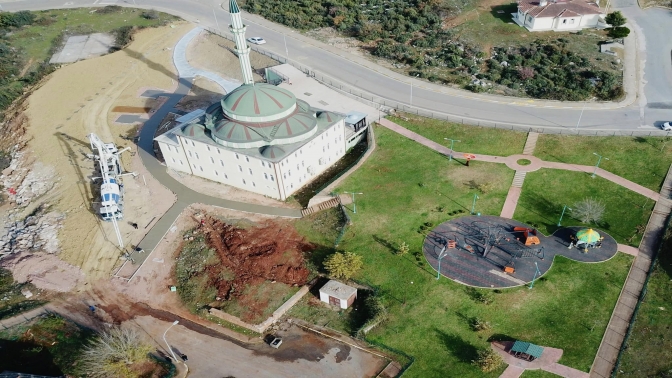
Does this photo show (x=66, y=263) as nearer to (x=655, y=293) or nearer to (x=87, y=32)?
(x=655, y=293)

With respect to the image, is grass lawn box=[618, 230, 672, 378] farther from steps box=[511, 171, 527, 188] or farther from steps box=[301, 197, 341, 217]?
steps box=[301, 197, 341, 217]

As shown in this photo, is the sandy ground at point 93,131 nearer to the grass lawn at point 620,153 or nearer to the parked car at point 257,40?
the parked car at point 257,40

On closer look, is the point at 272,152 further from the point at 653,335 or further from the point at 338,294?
the point at 653,335

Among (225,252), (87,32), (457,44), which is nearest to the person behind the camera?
(225,252)

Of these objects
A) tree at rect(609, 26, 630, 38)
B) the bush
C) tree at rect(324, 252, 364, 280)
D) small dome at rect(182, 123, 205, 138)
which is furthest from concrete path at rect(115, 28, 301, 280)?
tree at rect(609, 26, 630, 38)

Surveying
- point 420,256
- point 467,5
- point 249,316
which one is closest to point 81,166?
point 249,316

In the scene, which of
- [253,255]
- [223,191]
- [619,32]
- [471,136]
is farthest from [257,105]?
[619,32]
